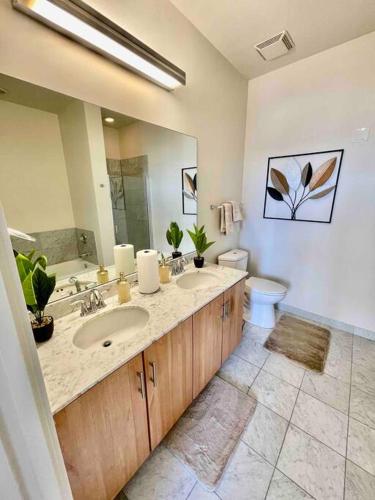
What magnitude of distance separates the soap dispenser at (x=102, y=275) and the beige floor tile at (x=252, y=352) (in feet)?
4.41

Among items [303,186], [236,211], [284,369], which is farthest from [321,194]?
[284,369]

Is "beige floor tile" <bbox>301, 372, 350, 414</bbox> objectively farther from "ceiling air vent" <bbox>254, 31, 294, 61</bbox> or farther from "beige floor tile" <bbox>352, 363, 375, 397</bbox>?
"ceiling air vent" <bbox>254, 31, 294, 61</bbox>

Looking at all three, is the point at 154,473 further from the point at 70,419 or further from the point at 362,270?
the point at 362,270

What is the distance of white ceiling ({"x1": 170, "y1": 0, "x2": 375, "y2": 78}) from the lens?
55.1 inches

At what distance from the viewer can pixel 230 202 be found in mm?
2256

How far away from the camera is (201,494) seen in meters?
1.03

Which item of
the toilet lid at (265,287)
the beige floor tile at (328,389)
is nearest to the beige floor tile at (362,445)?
the beige floor tile at (328,389)

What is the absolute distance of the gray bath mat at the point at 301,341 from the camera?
1.83 meters

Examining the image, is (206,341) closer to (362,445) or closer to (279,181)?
(362,445)

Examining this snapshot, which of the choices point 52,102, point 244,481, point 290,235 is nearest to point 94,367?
point 244,481

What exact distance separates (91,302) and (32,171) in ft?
2.33

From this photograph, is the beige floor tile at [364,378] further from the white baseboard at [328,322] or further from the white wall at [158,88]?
the white wall at [158,88]

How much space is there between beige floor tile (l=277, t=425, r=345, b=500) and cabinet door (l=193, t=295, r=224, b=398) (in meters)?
0.56

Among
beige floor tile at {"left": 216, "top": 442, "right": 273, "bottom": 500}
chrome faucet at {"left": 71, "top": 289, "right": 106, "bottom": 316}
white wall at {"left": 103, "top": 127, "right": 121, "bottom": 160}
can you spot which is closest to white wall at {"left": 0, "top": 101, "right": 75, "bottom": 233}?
white wall at {"left": 103, "top": 127, "right": 121, "bottom": 160}
